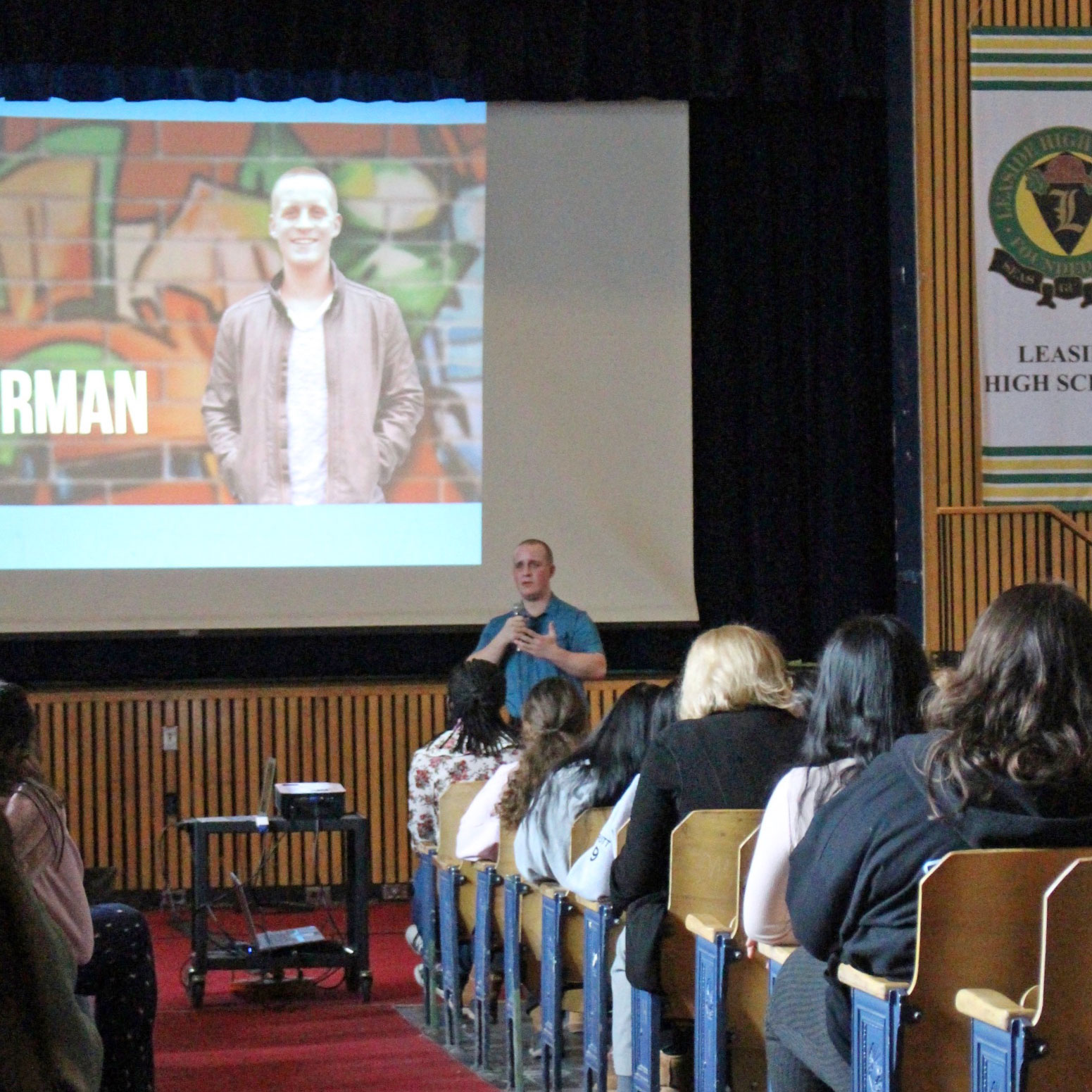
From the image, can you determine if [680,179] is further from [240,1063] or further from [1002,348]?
[240,1063]

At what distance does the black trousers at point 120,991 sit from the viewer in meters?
3.25

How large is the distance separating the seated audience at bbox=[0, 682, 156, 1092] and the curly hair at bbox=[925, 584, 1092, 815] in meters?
1.45

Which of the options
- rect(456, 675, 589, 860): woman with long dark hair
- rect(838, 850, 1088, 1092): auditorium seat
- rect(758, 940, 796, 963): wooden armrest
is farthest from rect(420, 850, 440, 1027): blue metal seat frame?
rect(838, 850, 1088, 1092): auditorium seat

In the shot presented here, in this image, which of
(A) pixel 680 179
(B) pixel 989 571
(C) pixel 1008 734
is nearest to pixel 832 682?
(C) pixel 1008 734

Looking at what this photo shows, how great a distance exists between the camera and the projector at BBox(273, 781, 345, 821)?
5.15 metres

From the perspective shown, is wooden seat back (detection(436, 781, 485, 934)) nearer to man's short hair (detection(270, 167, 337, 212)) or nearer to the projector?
the projector

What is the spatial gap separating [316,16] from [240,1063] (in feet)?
16.4

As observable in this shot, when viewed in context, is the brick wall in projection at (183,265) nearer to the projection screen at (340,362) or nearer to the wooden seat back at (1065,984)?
the projection screen at (340,362)

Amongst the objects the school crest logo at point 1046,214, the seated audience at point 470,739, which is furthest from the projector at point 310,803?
the school crest logo at point 1046,214

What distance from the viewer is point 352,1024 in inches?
190

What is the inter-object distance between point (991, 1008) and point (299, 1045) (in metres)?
3.01

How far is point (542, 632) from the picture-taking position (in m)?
6.07

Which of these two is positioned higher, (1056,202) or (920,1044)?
(1056,202)

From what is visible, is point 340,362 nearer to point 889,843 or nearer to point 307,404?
point 307,404
